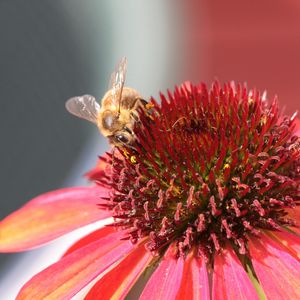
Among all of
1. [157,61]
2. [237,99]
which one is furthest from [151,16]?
[237,99]

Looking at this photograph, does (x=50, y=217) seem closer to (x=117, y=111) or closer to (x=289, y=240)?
(x=117, y=111)

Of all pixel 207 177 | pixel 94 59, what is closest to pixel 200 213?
pixel 207 177

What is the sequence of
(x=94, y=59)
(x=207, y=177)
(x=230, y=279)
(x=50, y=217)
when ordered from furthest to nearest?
1. (x=94, y=59)
2. (x=50, y=217)
3. (x=207, y=177)
4. (x=230, y=279)

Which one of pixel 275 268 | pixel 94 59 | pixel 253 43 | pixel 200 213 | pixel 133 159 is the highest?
pixel 94 59

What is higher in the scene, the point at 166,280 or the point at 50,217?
the point at 50,217

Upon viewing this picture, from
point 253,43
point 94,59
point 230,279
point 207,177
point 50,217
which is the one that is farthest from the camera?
point 94,59

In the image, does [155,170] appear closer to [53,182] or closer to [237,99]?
[237,99]

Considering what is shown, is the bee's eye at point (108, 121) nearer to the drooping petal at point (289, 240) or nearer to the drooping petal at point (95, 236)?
the drooping petal at point (95, 236)
